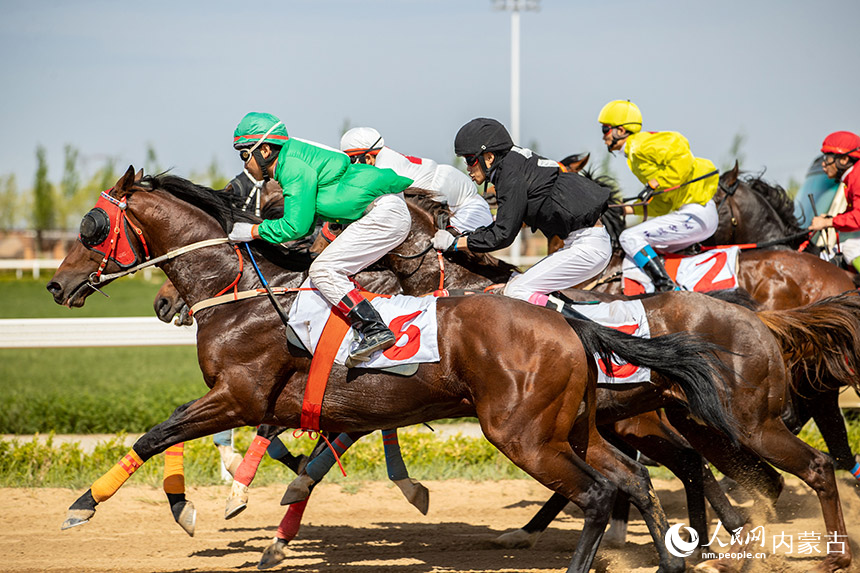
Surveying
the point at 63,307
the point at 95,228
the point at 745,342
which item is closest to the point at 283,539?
the point at 95,228

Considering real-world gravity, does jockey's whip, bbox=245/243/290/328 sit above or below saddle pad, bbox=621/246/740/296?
above

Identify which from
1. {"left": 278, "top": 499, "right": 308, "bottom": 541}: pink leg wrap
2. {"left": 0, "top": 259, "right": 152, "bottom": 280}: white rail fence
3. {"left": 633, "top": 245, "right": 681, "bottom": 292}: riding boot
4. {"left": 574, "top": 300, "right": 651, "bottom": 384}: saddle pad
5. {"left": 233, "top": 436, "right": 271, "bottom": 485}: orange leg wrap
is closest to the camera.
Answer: {"left": 574, "top": 300, "right": 651, "bottom": 384}: saddle pad

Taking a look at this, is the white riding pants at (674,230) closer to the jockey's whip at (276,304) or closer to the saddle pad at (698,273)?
the saddle pad at (698,273)

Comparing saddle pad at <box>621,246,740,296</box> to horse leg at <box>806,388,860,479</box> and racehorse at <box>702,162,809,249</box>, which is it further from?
horse leg at <box>806,388,860,479</box>

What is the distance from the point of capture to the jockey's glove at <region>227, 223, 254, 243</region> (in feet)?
15.0

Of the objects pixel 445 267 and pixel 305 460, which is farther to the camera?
pixel 305 460

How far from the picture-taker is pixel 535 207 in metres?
4.84

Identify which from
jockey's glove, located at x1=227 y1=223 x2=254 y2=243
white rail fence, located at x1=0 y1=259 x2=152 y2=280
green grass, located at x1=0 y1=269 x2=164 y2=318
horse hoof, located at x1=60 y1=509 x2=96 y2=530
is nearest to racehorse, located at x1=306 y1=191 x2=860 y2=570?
jockey's glove, located at x1=227 y1=223 x2=254 y2=243

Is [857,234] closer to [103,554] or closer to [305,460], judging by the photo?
[305,460]

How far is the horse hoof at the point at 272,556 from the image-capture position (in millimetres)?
5004

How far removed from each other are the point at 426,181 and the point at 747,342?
2435mm

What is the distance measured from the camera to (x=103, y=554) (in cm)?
499

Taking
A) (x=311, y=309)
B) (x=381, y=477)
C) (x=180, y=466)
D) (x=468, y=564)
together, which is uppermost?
(x=311, y=309)

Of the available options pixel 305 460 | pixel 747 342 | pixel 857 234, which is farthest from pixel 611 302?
pixel 857 234
